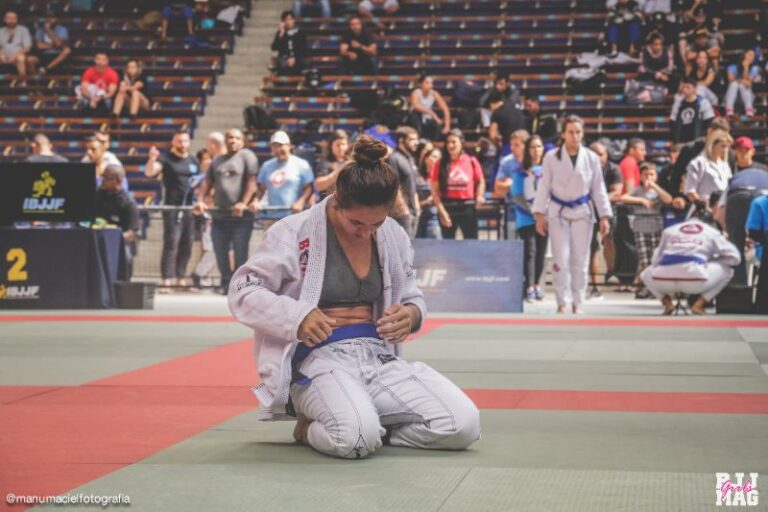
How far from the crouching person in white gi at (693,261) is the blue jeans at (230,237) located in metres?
4.79

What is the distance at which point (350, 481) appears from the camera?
4020 mm

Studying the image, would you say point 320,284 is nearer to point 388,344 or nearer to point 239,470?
point 388,344

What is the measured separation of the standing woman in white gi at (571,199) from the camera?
11.9 m

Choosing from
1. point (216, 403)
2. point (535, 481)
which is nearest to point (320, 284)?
point (535, 481)

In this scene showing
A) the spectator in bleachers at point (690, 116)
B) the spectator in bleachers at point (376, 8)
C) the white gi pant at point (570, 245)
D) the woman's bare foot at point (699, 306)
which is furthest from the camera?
the spectator in bleachers at point (376, 8)

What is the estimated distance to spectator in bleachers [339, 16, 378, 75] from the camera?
884 inches

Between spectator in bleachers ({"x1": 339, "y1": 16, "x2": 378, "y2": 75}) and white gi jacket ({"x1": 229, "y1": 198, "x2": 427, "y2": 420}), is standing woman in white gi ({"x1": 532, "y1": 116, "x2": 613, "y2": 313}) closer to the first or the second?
white gi jacket ({"x1": 229, "y1": 198, "x2": 427, "y2": 420})

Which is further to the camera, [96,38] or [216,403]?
[96,38]

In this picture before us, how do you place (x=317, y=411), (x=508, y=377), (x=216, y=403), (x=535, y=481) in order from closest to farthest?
(x=535, y=481) < (x=317, y=411) < (x=216, y=403) < (x=508, y=377)

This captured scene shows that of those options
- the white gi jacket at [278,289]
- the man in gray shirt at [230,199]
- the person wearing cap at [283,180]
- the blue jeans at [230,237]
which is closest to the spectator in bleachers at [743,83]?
the person wearing cap at [283,180]

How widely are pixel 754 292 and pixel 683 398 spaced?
24.7 ft

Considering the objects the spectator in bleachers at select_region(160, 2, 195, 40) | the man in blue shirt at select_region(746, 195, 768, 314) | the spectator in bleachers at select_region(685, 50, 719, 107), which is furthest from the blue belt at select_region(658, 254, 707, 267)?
the spectator in bleachers at select_region(160, 2, 195, 40)

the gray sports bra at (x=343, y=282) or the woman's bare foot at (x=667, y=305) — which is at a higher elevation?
the gray sports bra at (x=343, y=282)

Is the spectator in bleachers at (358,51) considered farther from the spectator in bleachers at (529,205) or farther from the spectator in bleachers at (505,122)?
the spectator in bleachers at (529,205)
